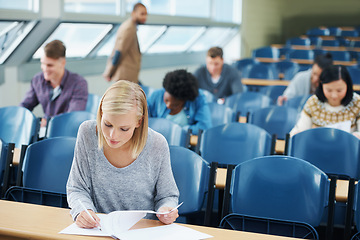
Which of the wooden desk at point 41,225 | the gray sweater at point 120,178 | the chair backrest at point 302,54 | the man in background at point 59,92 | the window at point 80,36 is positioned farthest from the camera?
the chair backrest at point 302,54

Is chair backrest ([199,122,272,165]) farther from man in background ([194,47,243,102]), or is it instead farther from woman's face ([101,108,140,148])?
man in background ([194,47,243,102])

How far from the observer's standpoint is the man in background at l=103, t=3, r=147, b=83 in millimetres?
5734

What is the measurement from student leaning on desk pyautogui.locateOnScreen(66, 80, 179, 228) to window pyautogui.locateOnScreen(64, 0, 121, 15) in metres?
4.22

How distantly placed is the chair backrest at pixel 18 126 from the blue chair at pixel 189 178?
1.52 metres

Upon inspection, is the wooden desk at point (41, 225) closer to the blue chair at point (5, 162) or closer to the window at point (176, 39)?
the blue chair at point (5, 162)

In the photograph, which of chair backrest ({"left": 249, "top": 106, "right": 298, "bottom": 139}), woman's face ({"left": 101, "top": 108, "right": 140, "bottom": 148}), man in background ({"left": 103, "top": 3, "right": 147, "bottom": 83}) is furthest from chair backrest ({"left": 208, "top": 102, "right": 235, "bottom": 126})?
woman's face ({"left": 101, "top": 108, "right": 140, "bottom": 148})

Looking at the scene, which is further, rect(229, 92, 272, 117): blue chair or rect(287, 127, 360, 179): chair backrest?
rect(229, 92, 272, 117): blue chair

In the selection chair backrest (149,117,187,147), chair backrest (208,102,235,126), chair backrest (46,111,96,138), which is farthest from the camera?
chair backrest (208,102,235,126)

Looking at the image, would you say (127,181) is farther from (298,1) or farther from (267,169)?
(298,1)

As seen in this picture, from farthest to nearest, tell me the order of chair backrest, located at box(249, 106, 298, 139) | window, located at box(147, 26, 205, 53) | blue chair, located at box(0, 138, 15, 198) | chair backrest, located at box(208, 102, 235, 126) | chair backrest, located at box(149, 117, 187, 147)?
1. window, located at box(147, 26, 205, 53)
2. chair backrest, located at box(208, 102, 235, 126)
3. chair backrest, located at box(249, 106, 298, 139)
4. chair backrest, located at box(149, 117, 187, 147)
5. blue chair, located at box(0, 138, 15, 198)

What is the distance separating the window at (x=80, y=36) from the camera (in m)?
6.52

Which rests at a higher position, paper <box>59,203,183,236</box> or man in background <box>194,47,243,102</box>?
man in background <box>194,47,243,102</box>

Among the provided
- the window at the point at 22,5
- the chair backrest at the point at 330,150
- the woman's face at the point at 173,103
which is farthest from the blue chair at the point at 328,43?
the chair backrest at the point at 330,150

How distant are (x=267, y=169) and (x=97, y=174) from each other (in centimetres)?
85
